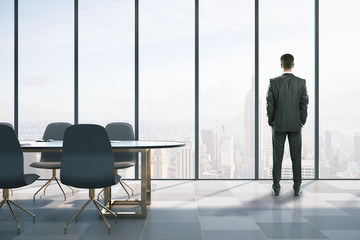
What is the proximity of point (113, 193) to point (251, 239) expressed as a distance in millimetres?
2524

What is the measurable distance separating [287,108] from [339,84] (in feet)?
6.45

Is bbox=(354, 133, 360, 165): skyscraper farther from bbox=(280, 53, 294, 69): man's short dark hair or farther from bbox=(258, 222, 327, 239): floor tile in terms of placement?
bbox=(258, 222, 327, 239): floor tile

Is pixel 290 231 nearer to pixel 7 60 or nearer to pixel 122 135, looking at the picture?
pixel 122 135

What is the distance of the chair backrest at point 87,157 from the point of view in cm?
314

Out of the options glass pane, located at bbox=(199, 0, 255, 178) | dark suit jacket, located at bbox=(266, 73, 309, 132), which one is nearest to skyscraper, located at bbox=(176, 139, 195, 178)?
glass pane, located at bbox=(199, 0, 255, 178)

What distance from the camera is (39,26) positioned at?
5996 mm

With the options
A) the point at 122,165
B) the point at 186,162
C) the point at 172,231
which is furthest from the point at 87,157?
the point at 186,162

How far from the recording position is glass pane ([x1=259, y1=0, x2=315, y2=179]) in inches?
233

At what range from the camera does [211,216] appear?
12.1 feet

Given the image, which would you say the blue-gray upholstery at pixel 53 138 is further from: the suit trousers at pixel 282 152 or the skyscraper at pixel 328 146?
the skyscraper at pixel 328 146

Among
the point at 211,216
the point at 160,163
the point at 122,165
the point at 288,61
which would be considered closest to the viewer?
the point at 211,216

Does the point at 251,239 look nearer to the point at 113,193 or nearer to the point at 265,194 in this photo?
the point at 265,194

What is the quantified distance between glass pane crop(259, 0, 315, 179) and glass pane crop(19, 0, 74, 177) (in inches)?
130

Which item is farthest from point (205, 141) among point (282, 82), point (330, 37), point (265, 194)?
point (330, 37)
